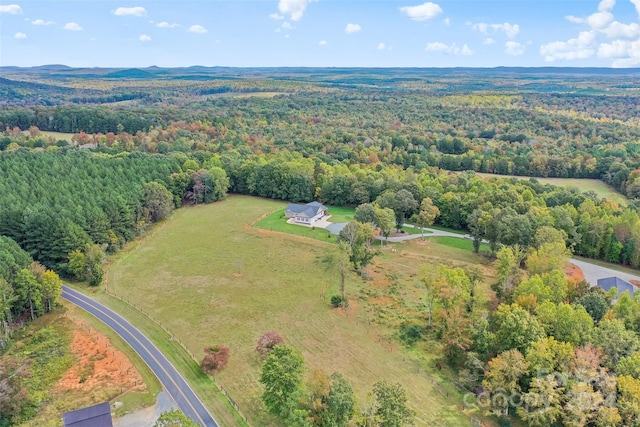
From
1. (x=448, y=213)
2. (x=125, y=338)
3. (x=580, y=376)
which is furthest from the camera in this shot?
(x=448, y=213)

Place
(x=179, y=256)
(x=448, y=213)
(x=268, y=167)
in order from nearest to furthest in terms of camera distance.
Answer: (x=179, y=256) < (x=448, y=213) < (x=268, y=167)

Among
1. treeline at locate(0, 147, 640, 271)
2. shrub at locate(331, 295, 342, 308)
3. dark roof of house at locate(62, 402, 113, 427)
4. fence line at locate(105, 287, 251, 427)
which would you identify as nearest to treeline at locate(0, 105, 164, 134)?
treeline at locate(0, 147, 640, 271)

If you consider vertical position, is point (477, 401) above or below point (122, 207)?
below

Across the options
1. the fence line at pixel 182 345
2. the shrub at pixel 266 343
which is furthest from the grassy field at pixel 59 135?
the shrub at pixel 266 343

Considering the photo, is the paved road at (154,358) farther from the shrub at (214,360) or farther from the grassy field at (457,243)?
the grassy field at (457,243)

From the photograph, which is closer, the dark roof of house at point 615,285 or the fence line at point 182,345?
the fence line at point 182,345

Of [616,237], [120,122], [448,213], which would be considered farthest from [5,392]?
[120,122]

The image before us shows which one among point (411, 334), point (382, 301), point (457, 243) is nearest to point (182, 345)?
point (411, 334)

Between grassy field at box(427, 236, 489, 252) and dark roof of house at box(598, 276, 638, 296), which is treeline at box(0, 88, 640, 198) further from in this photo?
dark roof of house at box(598, 276, 638, 296)

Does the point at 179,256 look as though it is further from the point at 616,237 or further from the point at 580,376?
the point at 616,237
